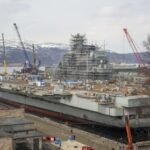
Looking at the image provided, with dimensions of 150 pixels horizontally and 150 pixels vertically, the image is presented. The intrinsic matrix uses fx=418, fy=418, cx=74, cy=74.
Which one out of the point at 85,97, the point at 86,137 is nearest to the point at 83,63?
the point at 85,97

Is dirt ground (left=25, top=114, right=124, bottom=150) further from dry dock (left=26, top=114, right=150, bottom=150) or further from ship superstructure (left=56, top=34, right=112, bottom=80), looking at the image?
ship superstructure (left=56, top=34, right=112, bottom=80)

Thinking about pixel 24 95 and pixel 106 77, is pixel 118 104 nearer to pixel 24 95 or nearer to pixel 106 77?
pixel 24 95

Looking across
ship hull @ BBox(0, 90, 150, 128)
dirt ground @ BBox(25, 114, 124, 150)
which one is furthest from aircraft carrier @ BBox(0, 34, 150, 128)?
dirt ground @ BBox(25, 114, 124, 150)

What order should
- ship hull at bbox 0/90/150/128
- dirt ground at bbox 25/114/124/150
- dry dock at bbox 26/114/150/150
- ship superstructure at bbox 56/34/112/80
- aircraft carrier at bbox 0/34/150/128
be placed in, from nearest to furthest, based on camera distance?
dry dock at bbox 26/114/150/150 → dirt ground at bbox 25/114/124/150 → aircraft carrier at bbox 0/34/150/128 → ship hull at bbox 0/90/150/128 → ship superstructure at bbox 56/34/112/80

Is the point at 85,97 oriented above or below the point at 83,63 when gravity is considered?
below

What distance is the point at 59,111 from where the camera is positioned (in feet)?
165

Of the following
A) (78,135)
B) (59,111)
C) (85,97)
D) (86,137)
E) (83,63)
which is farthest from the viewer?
(83,63)

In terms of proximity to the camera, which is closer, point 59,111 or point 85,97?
point 85,97

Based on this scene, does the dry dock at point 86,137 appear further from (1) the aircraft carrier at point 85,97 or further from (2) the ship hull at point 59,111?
(2) the ship hull at point 59,111

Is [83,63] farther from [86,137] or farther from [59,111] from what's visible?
[86,137]

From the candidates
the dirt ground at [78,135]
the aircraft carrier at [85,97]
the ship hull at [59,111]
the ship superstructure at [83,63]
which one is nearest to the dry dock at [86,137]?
the dirt ground at [78,135]

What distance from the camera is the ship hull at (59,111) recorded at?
135 feet

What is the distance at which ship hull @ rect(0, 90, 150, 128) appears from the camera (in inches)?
1620

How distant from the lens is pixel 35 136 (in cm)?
2616
